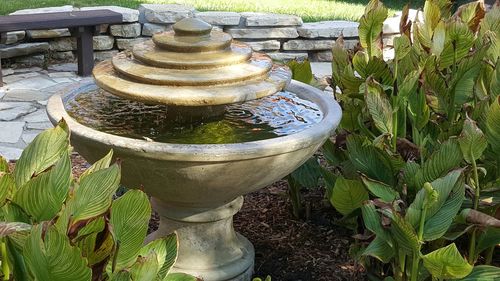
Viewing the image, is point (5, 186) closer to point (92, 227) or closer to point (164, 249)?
point (92, 227)

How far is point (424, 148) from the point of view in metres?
2.93

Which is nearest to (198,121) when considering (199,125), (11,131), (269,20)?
(199,125)

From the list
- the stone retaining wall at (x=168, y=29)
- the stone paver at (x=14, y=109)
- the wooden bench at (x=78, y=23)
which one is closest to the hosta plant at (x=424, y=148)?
the stone paver at (x=14, y=109)

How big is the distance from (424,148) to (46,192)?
171cm

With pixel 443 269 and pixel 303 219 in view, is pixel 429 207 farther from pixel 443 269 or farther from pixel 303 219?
pixel 303 219

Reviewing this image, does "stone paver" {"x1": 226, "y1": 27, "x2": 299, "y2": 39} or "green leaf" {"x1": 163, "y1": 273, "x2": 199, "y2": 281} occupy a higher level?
"green leaf" {"x1": 163, "y1": 273, "x2": 199, "y2": 281}

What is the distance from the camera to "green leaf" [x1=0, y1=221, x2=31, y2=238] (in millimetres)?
1554

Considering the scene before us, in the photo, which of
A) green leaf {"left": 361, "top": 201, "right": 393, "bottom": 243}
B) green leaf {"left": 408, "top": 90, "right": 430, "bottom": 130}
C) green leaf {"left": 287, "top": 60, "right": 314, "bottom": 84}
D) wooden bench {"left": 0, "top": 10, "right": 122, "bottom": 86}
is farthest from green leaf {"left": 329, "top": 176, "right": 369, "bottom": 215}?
wooden bench {"left": 0, "top": 10, "right": 122, "bottom": 86}

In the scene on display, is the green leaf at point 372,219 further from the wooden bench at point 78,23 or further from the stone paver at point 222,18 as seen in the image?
the stone paver at point 222,18

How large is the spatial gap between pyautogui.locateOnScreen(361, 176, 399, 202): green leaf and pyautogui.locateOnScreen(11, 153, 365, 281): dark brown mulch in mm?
692

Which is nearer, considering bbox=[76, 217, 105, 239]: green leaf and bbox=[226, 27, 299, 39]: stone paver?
bbox=[76, 217, 105, 239]: green leaf

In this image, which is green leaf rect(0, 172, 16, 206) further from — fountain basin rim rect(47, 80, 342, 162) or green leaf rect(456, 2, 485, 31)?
green leaf rect(456, 2, 485, 31)

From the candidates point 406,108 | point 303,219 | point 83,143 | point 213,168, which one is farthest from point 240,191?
point 303,219

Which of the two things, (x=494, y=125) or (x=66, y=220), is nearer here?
(x=66, y=220)
